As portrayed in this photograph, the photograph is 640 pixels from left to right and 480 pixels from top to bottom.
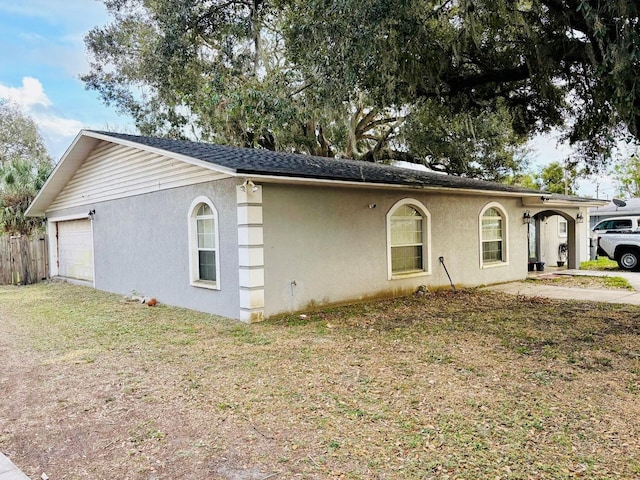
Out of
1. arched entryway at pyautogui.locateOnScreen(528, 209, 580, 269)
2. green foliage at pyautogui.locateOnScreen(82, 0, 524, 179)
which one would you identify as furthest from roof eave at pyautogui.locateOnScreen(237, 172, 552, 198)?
arched entryway at pyautogui.locateOnScreen(528, 209, 580, 269)

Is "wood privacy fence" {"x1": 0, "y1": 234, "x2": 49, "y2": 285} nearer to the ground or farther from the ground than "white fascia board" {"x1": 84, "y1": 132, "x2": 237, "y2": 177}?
nearer to the ground

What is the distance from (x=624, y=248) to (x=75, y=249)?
18.1 metres

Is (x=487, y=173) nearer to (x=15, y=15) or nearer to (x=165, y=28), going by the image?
(x=165, y=28)

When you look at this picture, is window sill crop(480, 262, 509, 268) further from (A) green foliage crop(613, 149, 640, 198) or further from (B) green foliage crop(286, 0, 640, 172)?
(A) green foliage crop(613, 149, 640, 198)

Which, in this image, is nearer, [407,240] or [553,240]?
[407,240]

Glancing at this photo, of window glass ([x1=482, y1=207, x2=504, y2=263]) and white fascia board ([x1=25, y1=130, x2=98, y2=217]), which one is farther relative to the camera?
window glass ([x1=482, y1=207, x2=504, y2=263])

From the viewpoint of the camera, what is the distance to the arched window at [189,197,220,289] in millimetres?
8734

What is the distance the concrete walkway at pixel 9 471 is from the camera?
2.98m

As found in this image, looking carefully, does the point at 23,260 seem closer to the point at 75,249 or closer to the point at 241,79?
the point at 75,249

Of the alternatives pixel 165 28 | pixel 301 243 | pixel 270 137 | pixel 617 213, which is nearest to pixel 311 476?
pixel 301 243

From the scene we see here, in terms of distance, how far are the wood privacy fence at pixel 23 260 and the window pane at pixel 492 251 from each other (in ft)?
47.2

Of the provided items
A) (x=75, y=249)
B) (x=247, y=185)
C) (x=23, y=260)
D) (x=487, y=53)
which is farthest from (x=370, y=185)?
(x=23, y=260)

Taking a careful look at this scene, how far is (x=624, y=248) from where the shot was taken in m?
15.2

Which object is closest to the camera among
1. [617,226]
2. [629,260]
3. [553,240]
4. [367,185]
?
[367,185]
